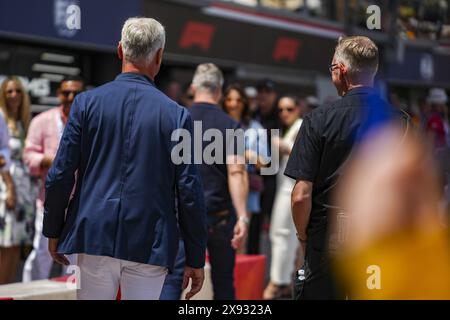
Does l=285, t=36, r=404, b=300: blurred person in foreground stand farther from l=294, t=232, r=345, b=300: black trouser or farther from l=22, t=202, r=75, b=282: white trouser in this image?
l=22, t=202, r=75, b=282: white trouser

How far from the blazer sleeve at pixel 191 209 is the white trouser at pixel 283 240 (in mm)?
3868

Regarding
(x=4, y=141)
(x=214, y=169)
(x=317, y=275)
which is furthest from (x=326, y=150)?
(x=4, y=141)

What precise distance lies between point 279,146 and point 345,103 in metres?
3.77

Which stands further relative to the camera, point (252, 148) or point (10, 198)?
point (252, 148)

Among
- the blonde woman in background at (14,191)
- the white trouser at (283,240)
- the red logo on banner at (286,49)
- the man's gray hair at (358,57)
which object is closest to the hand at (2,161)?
the blonde woman in background at (14,191)

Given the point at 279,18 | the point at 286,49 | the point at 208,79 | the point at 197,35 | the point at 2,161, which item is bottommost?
the point at 2,161

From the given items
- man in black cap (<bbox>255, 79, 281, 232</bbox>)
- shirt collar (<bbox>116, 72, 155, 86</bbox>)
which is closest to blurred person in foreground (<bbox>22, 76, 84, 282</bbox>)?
shirt collar (<bbox>116, 72, 155, 86</bbox>)

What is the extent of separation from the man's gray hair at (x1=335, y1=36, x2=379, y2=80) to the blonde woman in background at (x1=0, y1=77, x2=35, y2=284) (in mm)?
3445

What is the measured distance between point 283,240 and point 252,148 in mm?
857

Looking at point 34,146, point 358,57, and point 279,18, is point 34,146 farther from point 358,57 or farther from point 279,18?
point 279,18

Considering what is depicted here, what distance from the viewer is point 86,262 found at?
3.73 metres

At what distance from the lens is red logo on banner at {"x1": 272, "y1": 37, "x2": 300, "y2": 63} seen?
1527 cm

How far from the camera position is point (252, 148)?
7.61 metres
